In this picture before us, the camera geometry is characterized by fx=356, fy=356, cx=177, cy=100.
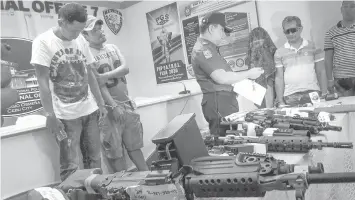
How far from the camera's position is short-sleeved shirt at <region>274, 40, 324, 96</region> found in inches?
105

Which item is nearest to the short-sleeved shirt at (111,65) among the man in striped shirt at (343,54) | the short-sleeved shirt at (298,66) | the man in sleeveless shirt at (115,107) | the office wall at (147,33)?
the man in sleeveless shirt at (115,107)

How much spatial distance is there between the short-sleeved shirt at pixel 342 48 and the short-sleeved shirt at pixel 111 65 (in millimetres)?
1670

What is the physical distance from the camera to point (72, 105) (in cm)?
203

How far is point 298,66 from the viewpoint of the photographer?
8.82ft

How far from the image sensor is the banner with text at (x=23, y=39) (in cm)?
366

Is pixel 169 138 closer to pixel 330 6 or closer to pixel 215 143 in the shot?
pixel 215 143

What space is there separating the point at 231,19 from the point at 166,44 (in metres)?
0.99

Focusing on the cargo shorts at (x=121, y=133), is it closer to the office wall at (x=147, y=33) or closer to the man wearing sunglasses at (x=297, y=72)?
the office wall at (x=147, y=33)

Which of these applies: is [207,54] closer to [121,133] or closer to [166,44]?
A: [121,133]

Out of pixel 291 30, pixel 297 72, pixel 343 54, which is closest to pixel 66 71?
pixel 297 72

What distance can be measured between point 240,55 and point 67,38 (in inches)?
65.4

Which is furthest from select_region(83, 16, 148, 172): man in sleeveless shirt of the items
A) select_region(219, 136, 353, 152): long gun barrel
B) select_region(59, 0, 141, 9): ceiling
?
select_region(59, 0, 141, 9): ceiling

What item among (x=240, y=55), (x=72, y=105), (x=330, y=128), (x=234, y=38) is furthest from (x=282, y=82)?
(x=72, y=105)

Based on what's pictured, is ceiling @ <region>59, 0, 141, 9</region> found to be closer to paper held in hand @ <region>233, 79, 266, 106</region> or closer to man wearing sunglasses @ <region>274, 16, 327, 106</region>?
man wearing sunglasses @ <region>274, 16, 327, 106</region>
